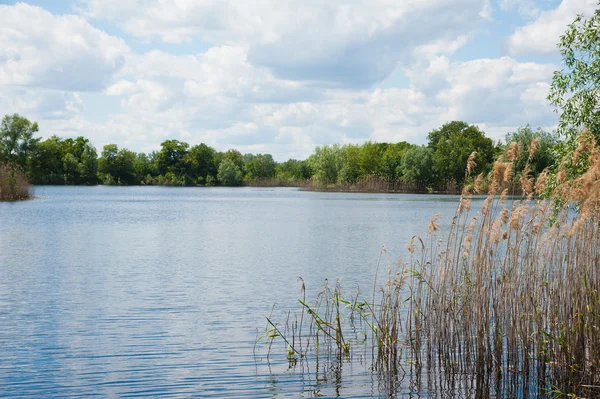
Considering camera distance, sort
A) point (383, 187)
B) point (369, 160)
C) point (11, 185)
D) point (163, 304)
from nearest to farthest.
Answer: point (163, 304) < point (11, 185) < point (383, 187) < point (369, 160)

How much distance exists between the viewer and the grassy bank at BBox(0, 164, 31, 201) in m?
56.9

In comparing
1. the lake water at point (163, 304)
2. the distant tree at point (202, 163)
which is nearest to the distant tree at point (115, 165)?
the distant tree at point (202, 163)

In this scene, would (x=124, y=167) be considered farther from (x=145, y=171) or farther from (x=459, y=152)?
(x=459, y=152)

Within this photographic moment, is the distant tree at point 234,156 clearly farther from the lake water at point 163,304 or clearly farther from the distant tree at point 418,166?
the lake water at point 163,304

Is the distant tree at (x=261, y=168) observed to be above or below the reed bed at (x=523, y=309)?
above

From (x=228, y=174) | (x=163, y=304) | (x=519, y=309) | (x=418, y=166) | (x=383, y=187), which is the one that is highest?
(x=418, y=166)

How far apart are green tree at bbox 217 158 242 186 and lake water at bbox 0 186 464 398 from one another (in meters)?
116

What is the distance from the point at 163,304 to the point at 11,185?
47995 mm

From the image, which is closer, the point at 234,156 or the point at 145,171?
the point at 145,171

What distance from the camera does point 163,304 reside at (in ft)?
51.8

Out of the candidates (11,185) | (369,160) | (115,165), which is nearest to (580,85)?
(11,185)

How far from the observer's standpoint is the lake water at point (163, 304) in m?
9.61

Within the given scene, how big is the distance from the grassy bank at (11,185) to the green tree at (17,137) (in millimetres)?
44942

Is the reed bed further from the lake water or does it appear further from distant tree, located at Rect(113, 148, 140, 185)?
distant tree, located at Rect(113, 148, 140, 185)
